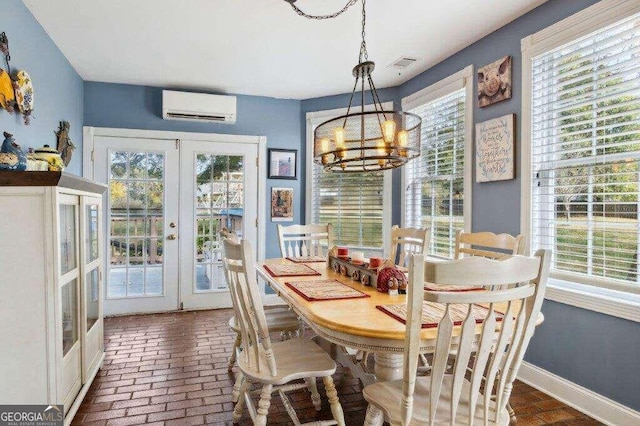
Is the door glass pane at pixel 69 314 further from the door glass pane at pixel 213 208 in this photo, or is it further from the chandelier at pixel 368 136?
the door glass pane at pixel 213 208

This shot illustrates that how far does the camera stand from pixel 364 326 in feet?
4.77

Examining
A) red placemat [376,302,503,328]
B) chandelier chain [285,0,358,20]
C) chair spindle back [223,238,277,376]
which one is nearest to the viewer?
red placemat [376,302,503,328]

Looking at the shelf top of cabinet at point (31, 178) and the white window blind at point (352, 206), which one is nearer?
the shelf top of cabinet at point (31, 178)

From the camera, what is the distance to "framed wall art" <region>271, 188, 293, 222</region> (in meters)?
4.84

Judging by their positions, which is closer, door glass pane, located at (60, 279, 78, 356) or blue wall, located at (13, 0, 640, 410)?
door glass pane, located at (60, 279, 78, 356)

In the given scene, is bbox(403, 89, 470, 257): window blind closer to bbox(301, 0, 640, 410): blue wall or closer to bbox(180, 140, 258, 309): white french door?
bbox(301, 0, 640, 410): blue wall

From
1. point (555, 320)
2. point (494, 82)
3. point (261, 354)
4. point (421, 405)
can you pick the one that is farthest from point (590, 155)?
point (261, 354)

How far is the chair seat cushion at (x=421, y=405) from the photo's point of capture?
1388 mm

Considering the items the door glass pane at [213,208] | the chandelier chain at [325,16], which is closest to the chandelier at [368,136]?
the chandelier chain at [325,16]

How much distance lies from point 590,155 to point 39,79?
3855 millimetres

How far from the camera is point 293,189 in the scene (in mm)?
4906

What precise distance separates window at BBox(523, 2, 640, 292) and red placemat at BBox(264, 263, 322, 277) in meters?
1.47

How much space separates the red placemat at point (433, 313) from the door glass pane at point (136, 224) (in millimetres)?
3461

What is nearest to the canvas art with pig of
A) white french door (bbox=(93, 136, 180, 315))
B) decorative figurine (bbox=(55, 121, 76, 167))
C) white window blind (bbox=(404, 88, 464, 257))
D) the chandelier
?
white window blind (bbox=(404, 88, 464, 257))
